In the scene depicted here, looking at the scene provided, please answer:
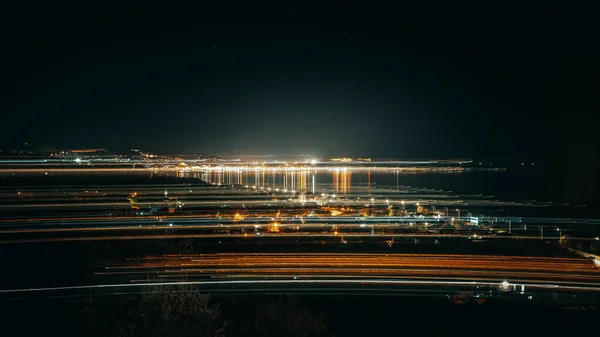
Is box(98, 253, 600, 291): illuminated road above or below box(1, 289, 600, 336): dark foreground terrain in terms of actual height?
above

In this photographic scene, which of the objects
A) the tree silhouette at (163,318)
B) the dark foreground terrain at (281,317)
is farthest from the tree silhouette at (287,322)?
the tree silhouette at (163,318)

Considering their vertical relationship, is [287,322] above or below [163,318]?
below

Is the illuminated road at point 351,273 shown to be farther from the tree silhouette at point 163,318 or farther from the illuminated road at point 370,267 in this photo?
the tree silhouette at point 163,318

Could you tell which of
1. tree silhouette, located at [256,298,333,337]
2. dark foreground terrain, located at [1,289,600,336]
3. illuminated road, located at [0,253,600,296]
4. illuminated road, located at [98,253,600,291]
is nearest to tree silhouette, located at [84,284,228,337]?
dark foreground terrain, located at [1,289,600,336]

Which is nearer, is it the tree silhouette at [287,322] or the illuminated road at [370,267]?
the tree silhouette at [287,322]

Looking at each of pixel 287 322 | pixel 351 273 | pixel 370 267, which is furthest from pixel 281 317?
pixel 370 267

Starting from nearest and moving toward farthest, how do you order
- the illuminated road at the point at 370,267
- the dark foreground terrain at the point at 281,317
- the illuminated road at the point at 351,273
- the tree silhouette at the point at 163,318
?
the tree silhouette at the point at 163,318
the dark foreground terrain at the point at 281,317
the illuminated road at the point at 351,273
the illuminated road at the point at 370,267

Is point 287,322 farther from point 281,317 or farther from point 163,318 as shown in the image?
point 163,318

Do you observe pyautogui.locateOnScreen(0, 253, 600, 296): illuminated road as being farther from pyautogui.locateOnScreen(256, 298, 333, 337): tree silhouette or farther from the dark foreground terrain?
pyautogui.locateOnScreen(256, 298, 333, 337): tree silhouette

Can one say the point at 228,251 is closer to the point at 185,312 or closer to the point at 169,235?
the point at 169,235

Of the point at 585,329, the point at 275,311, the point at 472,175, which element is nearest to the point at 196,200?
the point at 275,311

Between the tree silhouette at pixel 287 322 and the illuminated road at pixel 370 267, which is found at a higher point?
the illuminated road at pixel 370 267
